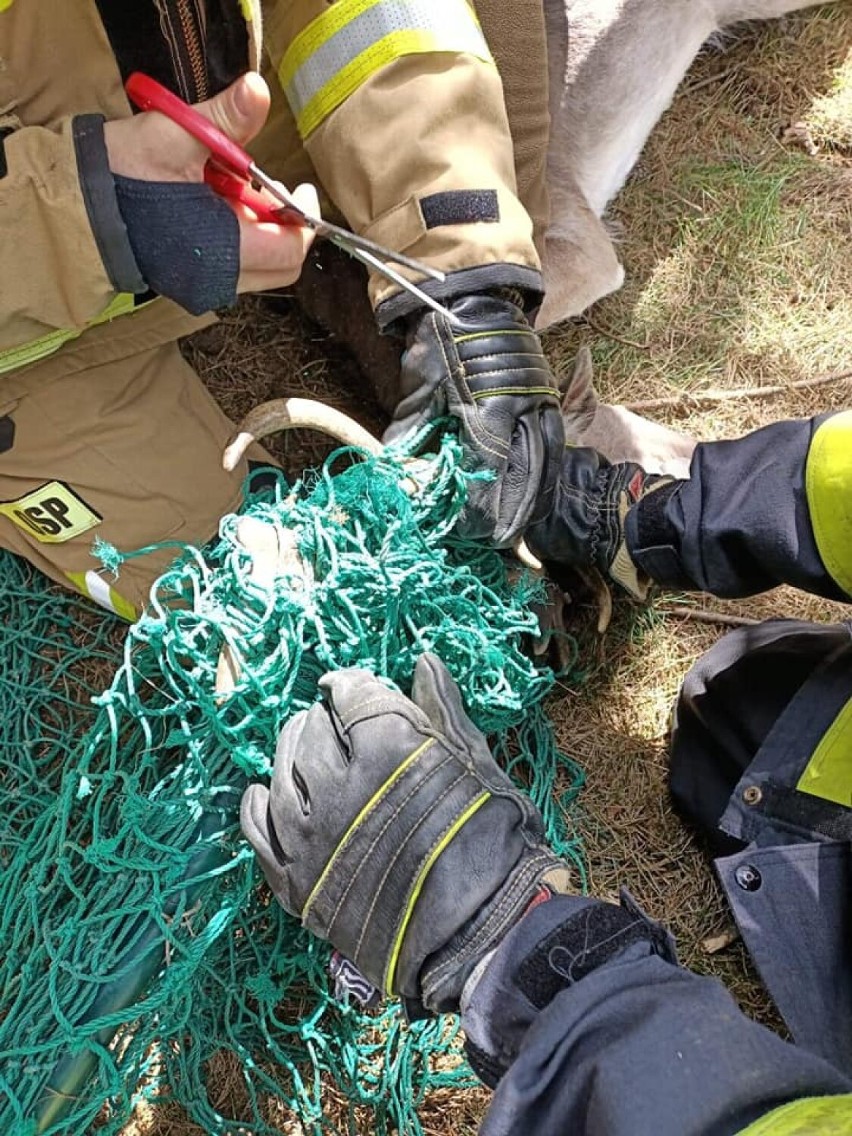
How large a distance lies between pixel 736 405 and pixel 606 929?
145cm

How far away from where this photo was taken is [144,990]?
1.80 m

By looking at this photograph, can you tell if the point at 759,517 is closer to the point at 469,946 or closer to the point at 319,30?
the point at 469,946

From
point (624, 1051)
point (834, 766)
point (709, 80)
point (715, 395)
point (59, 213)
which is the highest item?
point (59, 213)

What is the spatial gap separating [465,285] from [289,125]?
24.9 inches

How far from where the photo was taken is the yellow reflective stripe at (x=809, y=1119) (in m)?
0.99

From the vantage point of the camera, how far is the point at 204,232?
5.08 feet

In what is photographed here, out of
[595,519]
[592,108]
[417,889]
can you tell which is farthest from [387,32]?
[417,889]

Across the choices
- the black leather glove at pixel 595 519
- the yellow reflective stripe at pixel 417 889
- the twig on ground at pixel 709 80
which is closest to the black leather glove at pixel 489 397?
the black leather glove at pixel 595 519

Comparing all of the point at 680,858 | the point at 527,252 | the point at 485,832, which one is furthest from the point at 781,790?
the point at 527,252

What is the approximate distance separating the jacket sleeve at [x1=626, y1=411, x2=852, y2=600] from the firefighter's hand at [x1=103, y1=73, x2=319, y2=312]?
95 centimetres

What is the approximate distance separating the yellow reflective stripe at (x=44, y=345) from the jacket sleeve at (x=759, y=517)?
3.61ft

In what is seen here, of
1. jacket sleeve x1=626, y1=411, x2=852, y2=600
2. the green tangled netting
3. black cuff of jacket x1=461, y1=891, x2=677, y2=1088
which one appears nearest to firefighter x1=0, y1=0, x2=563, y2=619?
the green tangled netting

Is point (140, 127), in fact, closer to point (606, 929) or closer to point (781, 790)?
point (606, 929)

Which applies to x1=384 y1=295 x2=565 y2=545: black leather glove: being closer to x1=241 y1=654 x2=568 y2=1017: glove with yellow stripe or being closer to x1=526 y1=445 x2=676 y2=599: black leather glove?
x1=526 y1=445 x2=676 y2=599: black leather glove
